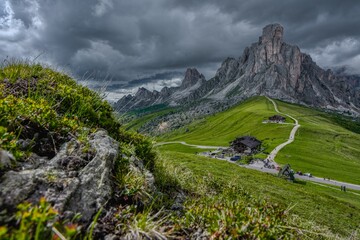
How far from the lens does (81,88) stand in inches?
414

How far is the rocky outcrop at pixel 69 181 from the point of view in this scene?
482 centimetres

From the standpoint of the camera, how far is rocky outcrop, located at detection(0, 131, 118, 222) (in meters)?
4.82

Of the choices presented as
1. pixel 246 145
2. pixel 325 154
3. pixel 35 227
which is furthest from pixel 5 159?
pixel 246 145

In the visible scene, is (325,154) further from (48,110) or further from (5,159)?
(5,159)

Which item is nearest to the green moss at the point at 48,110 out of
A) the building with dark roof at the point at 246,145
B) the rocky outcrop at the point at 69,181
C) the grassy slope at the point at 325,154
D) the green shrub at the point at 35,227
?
the rocky outcrop at the point at 69,181

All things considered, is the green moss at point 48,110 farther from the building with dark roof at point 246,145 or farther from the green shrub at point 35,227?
the building with dark roof at point 246,145

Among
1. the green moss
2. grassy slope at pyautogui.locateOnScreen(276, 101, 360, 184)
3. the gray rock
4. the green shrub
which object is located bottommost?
grassy slope at pyautogui.locateOnScreen(276, 101, 360, 184)

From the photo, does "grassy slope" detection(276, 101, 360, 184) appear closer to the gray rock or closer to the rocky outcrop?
the rocky outcrop

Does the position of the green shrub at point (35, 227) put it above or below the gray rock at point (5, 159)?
below

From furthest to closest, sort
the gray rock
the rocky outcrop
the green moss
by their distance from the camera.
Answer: the green moss, the gray rock, the rocky outcrop

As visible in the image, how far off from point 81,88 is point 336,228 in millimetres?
21534

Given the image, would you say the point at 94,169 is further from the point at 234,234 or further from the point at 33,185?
the point at 234,234

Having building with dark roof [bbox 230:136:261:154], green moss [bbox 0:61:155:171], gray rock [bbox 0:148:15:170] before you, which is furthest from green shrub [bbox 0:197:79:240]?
building with dark roof [bbox 230:136:261:154]

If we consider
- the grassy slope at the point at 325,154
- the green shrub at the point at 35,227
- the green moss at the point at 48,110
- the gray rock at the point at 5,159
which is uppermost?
the green moss at the point at 48,110
